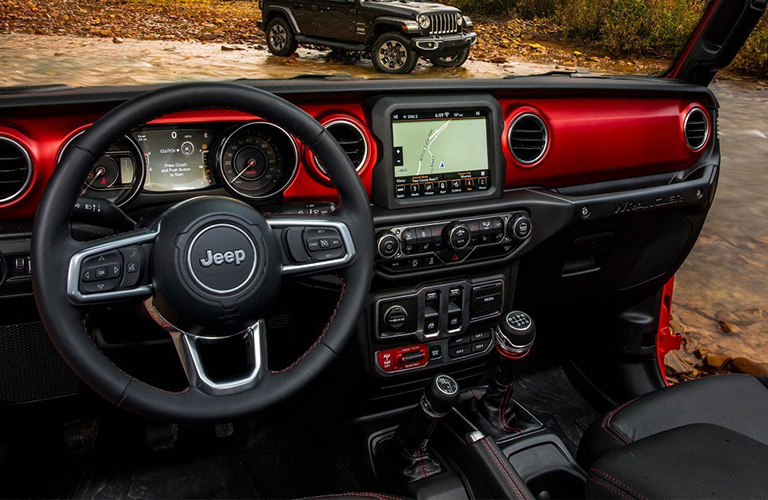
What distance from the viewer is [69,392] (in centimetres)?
189

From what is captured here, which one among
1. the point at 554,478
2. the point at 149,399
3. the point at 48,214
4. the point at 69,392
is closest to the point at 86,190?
the point at 48,214

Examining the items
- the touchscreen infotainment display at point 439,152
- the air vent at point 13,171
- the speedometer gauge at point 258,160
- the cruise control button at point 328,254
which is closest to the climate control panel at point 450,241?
the touchscreen infotainment display at point 439,152

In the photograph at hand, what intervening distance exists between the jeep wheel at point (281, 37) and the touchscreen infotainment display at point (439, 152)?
856 mm

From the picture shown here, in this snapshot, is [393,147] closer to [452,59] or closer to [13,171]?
[13,171]

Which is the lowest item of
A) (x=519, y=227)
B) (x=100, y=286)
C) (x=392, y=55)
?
(x=519, y=227)

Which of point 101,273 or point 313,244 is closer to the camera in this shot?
point 101,273

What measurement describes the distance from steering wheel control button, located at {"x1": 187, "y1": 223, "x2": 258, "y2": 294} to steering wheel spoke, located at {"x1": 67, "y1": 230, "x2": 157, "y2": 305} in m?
0.09

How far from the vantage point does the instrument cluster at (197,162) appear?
1475 mm

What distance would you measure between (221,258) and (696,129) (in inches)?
74.3

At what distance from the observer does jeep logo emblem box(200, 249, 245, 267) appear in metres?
1.15

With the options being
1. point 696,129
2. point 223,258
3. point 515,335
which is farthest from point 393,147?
point 696,129

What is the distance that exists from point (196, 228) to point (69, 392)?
106 centimetres

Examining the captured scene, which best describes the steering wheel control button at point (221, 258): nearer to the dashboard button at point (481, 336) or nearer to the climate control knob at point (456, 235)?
the climate control knob at point (456, 235)

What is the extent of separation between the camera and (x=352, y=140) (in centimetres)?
174
